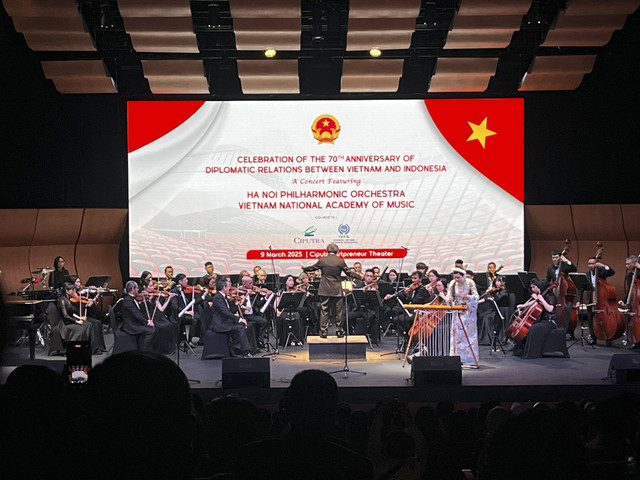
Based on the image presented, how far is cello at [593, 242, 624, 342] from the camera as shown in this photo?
11.5 m

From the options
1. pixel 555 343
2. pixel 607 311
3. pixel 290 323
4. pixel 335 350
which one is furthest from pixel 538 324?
pixel 290 323

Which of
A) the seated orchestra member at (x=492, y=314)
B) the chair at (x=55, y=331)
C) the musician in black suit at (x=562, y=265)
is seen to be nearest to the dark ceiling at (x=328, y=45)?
the musician in black suit at (x=562, y=265)

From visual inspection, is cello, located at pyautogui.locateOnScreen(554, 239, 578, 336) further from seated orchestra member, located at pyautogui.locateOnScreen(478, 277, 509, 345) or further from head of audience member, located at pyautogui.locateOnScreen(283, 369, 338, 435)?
head of audience member, located at pyautogui.locateOnScreen(283, 369, 338, 435)

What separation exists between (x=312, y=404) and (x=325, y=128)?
1298 cm

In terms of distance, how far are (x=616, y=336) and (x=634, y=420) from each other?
8.96 m

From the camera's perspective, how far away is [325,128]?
1477 cm

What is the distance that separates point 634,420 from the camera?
3352 millimetres

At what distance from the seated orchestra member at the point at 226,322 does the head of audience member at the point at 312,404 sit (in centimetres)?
884

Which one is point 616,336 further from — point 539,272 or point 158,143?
point 158,143

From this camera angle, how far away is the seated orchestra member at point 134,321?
35.0 ft

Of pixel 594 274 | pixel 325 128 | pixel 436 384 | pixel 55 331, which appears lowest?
pixel 436 384

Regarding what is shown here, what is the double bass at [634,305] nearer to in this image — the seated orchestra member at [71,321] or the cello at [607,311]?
the cello at [607,311]

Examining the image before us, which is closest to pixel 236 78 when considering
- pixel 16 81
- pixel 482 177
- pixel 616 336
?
pixel 16 81

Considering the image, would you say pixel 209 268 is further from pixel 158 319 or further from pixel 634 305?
pixel 634 305
